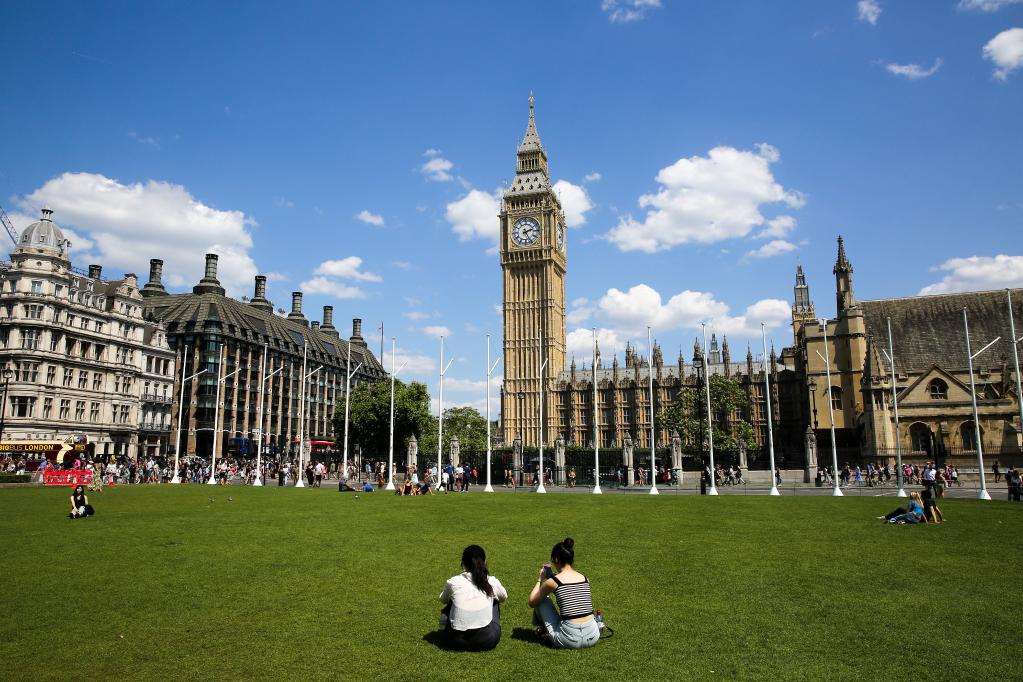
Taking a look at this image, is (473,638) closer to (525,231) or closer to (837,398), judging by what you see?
(837,398)

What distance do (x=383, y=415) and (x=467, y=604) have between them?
71245mm

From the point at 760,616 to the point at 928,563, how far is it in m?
6.07

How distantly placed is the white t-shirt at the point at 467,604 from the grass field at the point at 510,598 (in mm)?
367

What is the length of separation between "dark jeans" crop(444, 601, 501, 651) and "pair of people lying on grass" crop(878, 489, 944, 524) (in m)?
16.8

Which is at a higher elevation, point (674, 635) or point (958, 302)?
Result: point (958, 302)

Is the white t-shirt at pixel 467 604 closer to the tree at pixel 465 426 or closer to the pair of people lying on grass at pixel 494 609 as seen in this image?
the pair of people lying on grass at pixel 494 609

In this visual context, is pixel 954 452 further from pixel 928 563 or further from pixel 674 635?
pixel 674 635

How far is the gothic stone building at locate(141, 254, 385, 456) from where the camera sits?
87.8m

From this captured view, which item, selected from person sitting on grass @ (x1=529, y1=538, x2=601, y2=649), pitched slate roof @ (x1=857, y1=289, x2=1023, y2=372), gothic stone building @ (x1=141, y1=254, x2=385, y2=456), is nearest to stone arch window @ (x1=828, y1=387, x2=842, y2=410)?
pitched slate roof @ (x1=857, y1=289, x2=1023, y2=372)

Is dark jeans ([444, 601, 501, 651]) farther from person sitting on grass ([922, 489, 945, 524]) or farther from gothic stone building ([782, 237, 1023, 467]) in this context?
gothic stone building ([782, 237, 1023, 467])

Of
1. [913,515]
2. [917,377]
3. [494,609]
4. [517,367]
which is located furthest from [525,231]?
[494,609]

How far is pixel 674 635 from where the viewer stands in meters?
9.21

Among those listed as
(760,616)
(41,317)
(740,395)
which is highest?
(41,317)

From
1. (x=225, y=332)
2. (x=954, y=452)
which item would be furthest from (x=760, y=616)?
(x=225, y=332)
